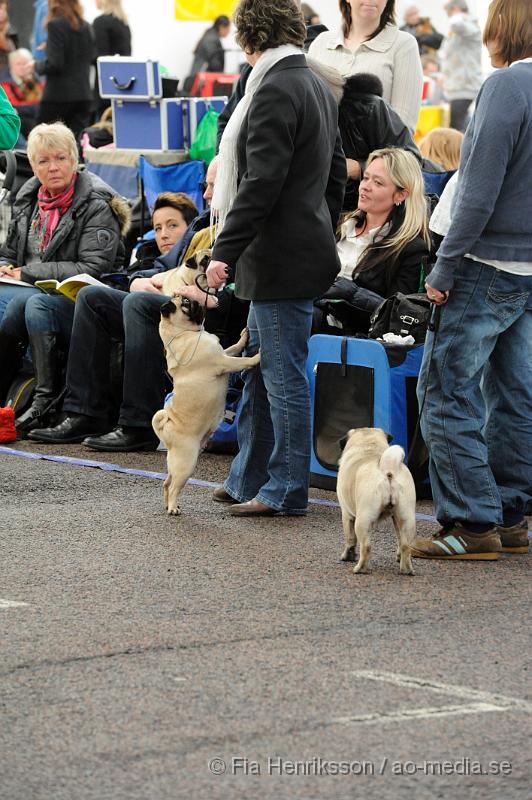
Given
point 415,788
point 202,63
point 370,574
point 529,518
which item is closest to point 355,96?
point 529,518

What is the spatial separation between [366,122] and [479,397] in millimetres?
2514

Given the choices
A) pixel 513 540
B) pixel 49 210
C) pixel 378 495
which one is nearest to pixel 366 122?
pixel 49 210

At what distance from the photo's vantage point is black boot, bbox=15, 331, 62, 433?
7.49m

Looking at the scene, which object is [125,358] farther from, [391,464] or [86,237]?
[391,464]

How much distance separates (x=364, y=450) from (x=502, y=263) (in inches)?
31.4

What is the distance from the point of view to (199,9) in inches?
570

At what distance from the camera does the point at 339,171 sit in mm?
5590

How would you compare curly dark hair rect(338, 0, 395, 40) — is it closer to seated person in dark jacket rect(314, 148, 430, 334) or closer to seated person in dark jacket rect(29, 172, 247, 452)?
seated person in dark jacket rect(314, 148, 430, 334)

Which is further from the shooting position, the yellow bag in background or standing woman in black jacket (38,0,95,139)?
the yellow bag in background

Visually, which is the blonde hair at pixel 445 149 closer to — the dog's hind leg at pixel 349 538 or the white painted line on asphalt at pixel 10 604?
the dog's hind leg at pixel 349 538

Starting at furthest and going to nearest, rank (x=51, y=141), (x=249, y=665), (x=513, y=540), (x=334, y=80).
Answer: (x=51, y=141) → (x=334, y=80) → (x=513, y=540) → (x=249, y=665)

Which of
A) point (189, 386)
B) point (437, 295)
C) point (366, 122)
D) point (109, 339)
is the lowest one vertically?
point (109, 339)

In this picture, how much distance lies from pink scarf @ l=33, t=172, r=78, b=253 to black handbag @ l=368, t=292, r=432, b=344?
2570 mm

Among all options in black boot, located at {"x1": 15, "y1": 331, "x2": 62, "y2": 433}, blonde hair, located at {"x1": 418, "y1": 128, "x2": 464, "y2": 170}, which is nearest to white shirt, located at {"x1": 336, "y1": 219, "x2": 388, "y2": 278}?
black boot, located at {"x1": 15, "y1": 331, "x2": 62, "y2": 433}
